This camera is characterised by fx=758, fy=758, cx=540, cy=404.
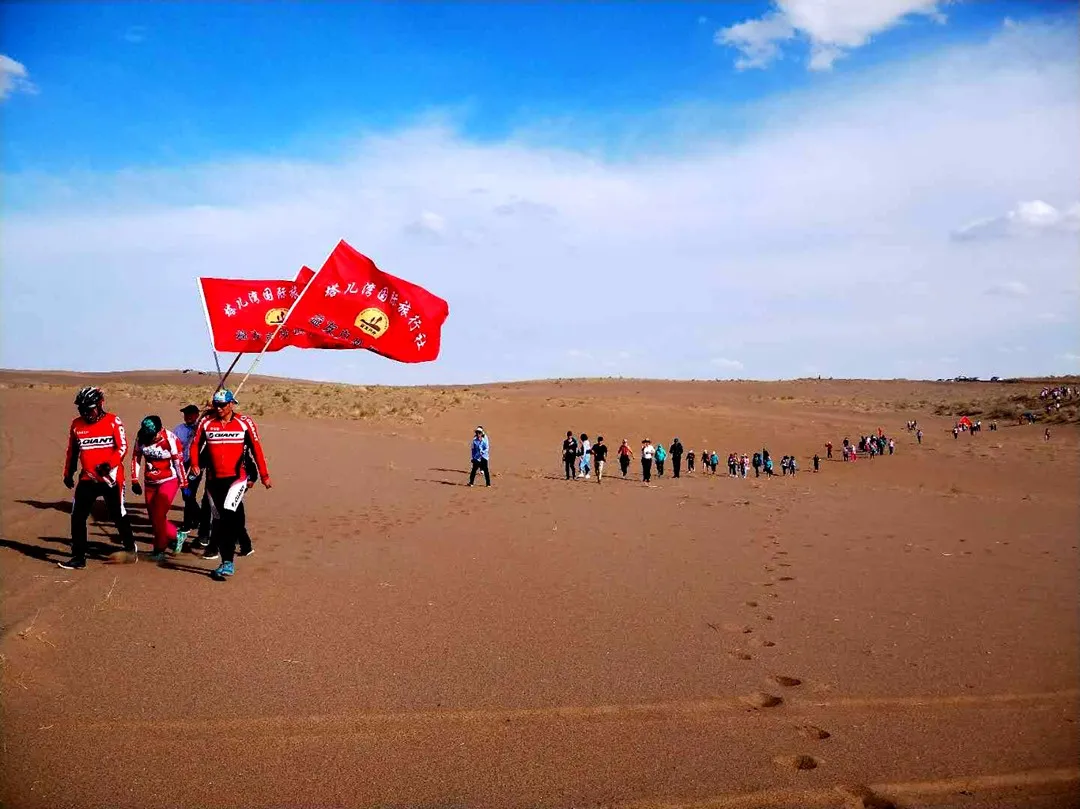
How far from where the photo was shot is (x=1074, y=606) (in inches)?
327

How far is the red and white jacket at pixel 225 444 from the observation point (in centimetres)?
840

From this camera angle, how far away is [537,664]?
596 cm

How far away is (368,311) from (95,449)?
4.91 metres

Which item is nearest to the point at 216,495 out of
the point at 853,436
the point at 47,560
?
the point at 47,560

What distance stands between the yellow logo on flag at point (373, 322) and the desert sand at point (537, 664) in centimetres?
319

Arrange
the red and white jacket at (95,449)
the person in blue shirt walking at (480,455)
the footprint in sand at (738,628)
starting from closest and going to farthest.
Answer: the footprint in sand at (738,628) < the red and white jacket at (95,449) < the person in blue shirt walking at (480,455)

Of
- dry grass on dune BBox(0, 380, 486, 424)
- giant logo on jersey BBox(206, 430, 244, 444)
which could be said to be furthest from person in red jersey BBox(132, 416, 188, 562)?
dry grass on dune BBox(0, 380, 486, 424)

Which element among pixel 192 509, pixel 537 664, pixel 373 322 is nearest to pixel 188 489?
pixel 192 509

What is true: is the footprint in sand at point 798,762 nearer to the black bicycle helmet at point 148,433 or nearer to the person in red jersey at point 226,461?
the person in red jersey at point 226,461

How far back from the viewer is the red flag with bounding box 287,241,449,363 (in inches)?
463

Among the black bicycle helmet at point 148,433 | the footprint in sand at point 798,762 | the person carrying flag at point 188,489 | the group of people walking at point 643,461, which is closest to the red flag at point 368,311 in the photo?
the person carrying flag at point 188,489

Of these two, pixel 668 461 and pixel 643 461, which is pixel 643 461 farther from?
pixel 668 461

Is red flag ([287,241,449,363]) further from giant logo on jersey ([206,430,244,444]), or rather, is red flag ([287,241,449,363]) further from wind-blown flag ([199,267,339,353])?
giant logo on jersey ([206,430,244,444])

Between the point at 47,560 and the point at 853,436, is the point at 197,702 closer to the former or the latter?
the point at 47,560
